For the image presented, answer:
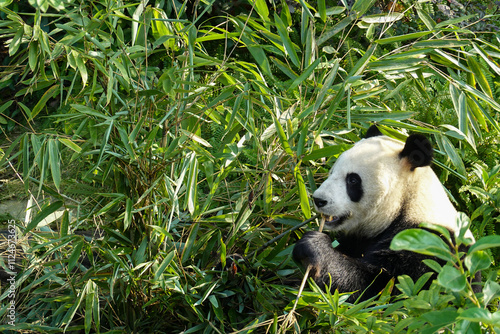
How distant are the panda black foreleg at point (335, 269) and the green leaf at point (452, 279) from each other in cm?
129

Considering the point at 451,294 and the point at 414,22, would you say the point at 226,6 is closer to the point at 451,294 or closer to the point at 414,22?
the point at 414,22

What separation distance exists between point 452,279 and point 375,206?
1.59m

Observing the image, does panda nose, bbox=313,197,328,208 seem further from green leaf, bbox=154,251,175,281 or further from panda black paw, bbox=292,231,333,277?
green leaf, bbox=154,251,175,281

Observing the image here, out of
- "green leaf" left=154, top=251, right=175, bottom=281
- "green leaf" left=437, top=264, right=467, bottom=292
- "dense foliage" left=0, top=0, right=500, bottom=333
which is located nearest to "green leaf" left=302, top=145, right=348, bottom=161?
"dense foliage" left=0, top=0, right=500, bottom=333

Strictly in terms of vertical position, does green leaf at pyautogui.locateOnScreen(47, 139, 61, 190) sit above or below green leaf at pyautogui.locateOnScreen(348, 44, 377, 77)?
below

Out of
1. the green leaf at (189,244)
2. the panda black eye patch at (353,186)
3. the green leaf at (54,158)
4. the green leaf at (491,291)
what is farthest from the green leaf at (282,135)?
the green leaf at (491,291)

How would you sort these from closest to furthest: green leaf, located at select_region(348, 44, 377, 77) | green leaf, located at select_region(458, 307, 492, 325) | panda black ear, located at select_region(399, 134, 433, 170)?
green leaf, located at select_region(458, 307, 492, 325), green leaf, located at select_region(348, 44, 377, 77), panda black ear, located at select_region(399, 134, 433, 170)

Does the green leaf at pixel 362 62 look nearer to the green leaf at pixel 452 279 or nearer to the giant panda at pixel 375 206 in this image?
the giant panda at pixel 375 206

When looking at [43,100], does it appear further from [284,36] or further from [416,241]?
[416,241]

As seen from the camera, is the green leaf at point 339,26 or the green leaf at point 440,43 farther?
the green leaf at point 339,26

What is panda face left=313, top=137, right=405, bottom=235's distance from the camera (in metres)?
2.63

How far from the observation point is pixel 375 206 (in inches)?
105

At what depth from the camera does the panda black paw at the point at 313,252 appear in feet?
7.86

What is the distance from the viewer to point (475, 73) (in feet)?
8.57
